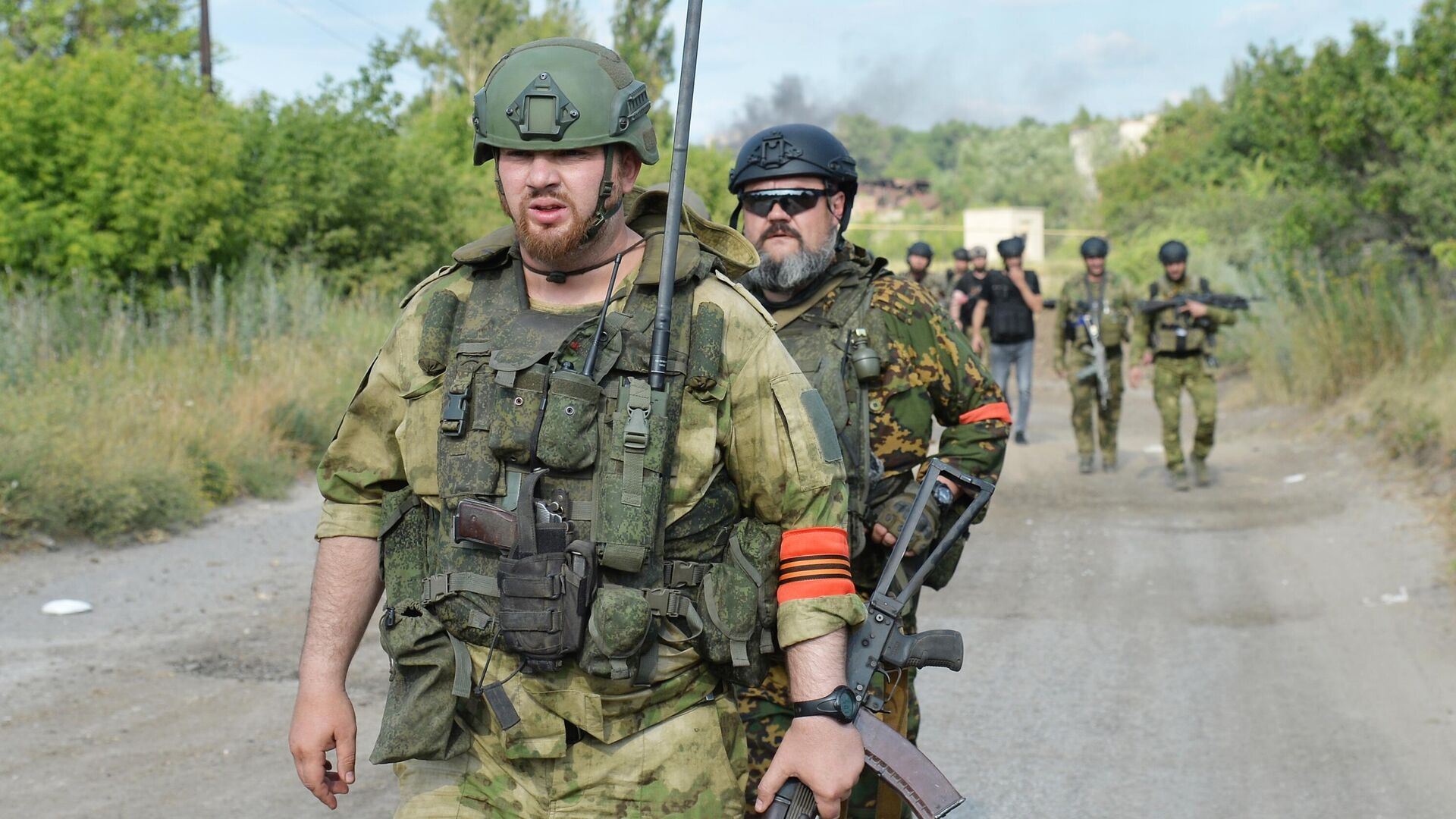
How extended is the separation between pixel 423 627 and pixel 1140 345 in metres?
10.1

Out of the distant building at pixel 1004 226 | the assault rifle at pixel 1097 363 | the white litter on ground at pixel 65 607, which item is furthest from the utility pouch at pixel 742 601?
the distant building at pixel 1004 226

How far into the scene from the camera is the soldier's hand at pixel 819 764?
2.58 m

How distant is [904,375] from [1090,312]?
30.7ft

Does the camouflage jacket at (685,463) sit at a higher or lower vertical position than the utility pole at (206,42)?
lower

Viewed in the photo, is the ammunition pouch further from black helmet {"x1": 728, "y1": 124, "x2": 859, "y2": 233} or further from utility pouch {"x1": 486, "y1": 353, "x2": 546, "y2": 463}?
black helmet {"x1": 728, "y1": 124, "x2": 859, "y2": 233}

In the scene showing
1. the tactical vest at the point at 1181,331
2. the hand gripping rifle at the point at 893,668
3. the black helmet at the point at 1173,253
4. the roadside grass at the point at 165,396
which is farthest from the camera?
the tactical vest at the point at 1181,331

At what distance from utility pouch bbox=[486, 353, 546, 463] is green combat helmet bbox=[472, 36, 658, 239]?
0.27 m

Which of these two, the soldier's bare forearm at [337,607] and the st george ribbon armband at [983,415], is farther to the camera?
the st george ribbon armband at [983,415]

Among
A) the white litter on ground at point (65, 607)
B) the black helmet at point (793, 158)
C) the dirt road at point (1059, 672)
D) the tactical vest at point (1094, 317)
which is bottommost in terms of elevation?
the dirt road at point (1059, 672)

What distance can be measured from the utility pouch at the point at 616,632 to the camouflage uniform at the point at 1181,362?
31.6 ft

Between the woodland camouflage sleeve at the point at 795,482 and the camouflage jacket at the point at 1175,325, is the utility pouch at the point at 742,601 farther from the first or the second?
the camouflage jacket at the point at 1175,325

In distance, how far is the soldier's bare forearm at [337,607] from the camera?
272 cm

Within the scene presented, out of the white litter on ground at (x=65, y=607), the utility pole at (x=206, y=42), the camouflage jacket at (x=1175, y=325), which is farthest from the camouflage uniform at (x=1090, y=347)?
the utility pole at (x=206, y=42)

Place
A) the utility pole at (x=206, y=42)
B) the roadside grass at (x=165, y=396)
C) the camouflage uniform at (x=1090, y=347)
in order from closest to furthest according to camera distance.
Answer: the roadside grass at (x=165, y=396) → the camouflage uniform at (x=1090, y=347) → the utility pole at (x=206, y=42)
